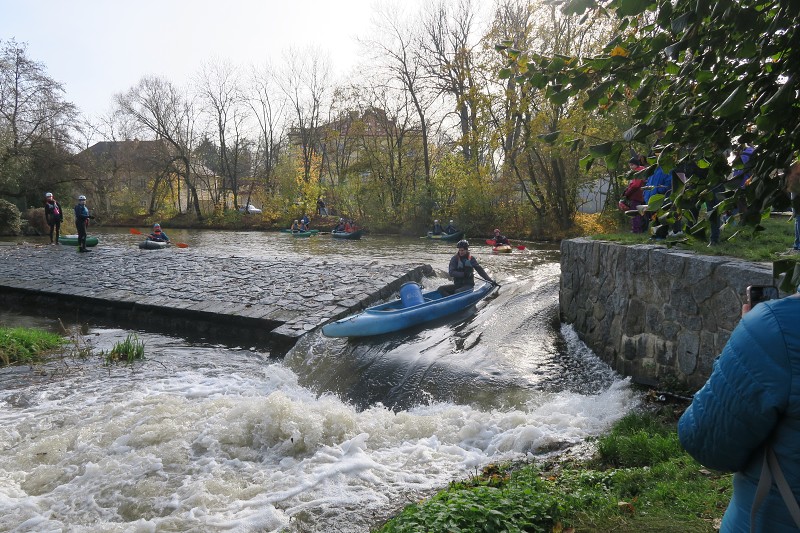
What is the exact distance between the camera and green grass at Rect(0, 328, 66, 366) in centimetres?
804

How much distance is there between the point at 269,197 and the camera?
4041 cm

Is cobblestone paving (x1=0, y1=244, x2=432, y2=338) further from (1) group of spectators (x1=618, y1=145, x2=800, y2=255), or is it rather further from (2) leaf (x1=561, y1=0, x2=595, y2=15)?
(2) leaf (x1=561, y1=0, x2=595, y2=15)

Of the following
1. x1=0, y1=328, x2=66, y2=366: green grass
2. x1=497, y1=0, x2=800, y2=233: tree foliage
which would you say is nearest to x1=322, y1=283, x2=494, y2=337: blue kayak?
x1=0, y1=328, x2=66, y2=366: green grass

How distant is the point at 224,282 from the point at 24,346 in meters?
4.62

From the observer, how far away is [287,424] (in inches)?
225

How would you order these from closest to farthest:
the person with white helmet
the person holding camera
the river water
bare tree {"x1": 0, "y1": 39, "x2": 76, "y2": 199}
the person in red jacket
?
the person holding camera
the river water
the person in red jacket
the person with white helmet
bare tree {"x1": 0, "y1": 39, "x2": 76, "y2": 199}

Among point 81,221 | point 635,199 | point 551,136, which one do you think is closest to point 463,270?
point 635,199

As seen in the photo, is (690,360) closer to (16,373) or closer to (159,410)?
(159,410)

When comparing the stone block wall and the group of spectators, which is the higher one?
the group of spectators

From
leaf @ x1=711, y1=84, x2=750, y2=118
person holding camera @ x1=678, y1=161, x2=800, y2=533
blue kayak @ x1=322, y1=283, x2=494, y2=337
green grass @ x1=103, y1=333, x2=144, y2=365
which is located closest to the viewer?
person holding camera @ x1=678, y1=161, x2=800, y2=533

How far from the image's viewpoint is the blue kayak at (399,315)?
8797 mm

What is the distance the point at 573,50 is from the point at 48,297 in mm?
18819

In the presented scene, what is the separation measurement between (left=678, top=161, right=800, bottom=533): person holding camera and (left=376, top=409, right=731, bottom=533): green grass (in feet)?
5.65

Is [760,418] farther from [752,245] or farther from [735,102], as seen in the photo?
[752,245]
